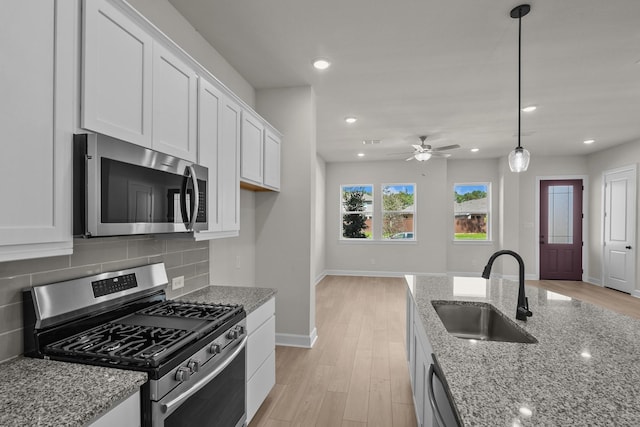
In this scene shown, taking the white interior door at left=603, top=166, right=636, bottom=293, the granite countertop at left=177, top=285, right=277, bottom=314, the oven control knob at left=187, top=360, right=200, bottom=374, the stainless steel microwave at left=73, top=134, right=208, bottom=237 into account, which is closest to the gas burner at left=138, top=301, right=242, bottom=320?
the granite countertop at left=177, top=285, right=277, bottom=314

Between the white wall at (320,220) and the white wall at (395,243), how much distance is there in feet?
0.64

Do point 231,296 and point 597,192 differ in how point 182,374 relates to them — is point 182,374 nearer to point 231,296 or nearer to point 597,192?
point 231,296

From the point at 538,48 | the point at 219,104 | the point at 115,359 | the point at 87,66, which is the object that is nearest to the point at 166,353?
the point at 115,359

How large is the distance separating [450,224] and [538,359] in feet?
22.5

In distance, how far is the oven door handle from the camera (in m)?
1.24

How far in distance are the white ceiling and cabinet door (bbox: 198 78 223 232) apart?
692 millimetres

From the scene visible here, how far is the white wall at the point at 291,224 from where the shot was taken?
11.5 ft

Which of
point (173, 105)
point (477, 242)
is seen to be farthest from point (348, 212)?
point (173, 105)

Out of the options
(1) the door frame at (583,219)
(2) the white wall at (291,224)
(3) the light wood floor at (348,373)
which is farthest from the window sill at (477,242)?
(2) the white wall at (291,224)

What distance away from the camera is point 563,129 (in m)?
5.09

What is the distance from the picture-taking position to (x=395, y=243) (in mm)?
7625

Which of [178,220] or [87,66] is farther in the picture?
[178,220]

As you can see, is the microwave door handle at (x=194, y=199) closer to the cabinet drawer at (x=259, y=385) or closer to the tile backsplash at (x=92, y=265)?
the tile backsplash at (x=92, y=265)

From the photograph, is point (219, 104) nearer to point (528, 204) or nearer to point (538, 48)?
point (538, 48)
